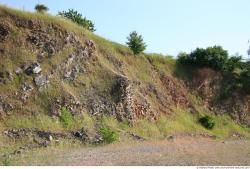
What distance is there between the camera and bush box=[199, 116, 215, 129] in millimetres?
47219

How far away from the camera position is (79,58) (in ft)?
136

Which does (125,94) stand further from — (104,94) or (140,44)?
(140,44)

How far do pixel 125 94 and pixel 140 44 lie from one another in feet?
36.9

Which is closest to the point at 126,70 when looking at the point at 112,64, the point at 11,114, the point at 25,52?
the point at 112,64

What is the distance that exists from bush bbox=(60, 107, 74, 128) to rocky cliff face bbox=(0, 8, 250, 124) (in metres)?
0.37

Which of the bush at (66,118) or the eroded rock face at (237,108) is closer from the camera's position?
the bush at (66,118)

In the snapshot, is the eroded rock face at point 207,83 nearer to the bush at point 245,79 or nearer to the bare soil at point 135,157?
the bush at point 245,79

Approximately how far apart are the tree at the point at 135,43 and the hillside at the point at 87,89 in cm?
77

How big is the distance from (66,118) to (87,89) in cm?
485

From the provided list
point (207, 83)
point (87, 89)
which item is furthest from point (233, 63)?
point (87, 89)

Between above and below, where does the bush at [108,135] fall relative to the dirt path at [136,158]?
above

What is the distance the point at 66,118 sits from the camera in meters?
35.2

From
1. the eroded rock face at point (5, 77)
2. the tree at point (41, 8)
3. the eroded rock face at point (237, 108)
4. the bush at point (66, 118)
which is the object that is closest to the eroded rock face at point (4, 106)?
the eroded rock face at point (5, 77)

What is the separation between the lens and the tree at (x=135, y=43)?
165ft
